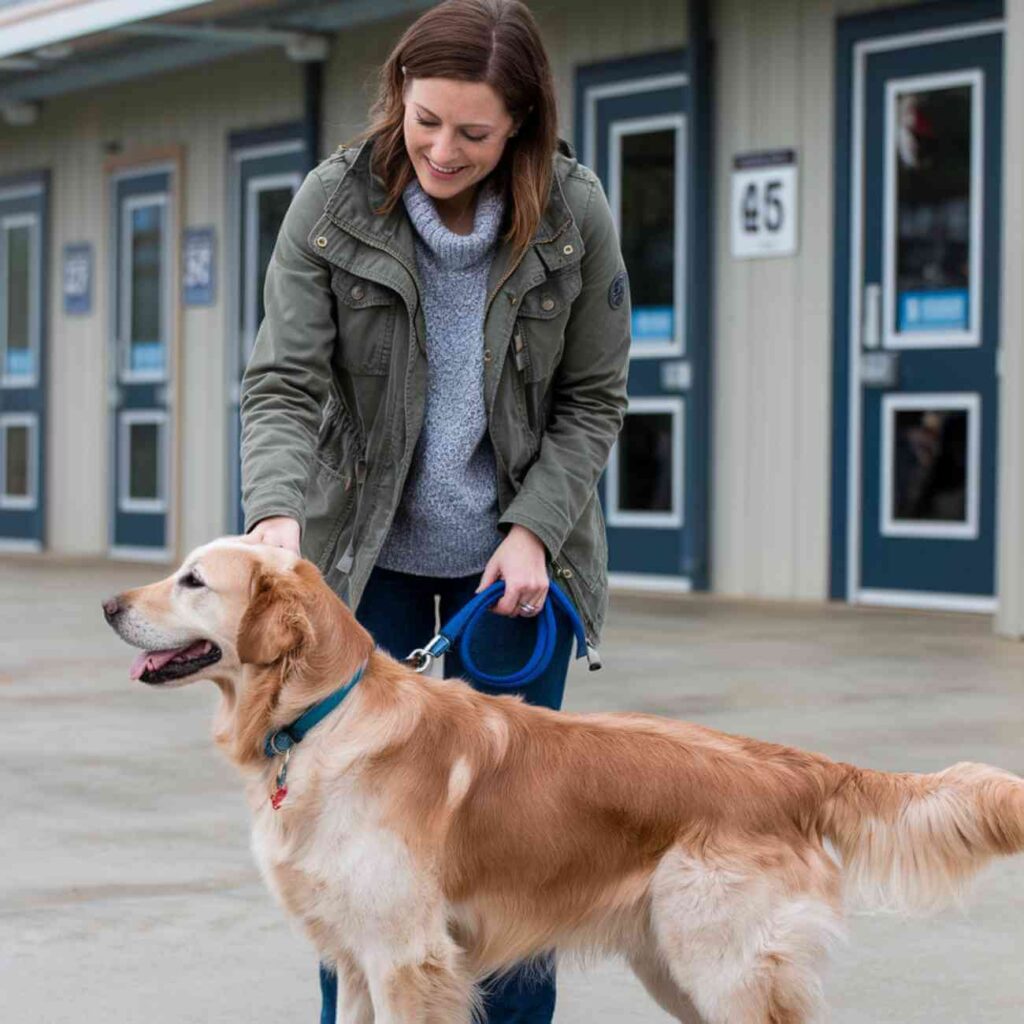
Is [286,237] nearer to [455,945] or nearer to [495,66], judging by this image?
[495,66]

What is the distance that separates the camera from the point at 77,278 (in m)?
17.5

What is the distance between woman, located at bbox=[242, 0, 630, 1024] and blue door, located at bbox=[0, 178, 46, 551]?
14673 millimetres

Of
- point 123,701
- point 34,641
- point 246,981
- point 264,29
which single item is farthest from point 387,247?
point 264,29

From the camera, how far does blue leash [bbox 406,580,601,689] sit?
12.3 ft

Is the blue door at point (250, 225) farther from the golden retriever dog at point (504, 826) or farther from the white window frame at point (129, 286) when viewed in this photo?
the golden retriever dog at point (504, 826)

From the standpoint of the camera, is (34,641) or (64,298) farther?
(64,298)

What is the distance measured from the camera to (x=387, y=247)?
145 inches

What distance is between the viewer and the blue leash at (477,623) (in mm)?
3756

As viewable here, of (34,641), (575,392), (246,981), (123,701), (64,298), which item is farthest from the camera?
(64,298)

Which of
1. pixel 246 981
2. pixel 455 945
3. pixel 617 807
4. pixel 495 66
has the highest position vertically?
pixel 495 66

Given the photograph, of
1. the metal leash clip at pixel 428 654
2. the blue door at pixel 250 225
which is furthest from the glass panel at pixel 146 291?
the metal leash clip at pixel 428 654

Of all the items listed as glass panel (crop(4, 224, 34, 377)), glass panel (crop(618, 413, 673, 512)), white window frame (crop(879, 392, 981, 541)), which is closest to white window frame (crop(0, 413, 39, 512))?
glass panel (crop(4, 224, 34, 377))

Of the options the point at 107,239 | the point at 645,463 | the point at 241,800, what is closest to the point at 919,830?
the point at 241,800

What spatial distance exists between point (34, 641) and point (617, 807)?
7452 mm
